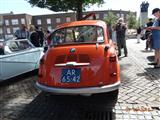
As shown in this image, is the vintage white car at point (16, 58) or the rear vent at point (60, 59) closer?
the rear vent at point (60, 59)

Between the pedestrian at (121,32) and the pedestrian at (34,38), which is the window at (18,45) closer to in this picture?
the pedestrian at (34,38)

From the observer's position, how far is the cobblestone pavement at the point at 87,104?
521 cm

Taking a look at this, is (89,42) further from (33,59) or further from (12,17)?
(12,17)

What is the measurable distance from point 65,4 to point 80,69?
11037 millimetres

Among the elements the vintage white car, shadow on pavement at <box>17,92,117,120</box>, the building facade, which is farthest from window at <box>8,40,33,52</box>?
the building facade

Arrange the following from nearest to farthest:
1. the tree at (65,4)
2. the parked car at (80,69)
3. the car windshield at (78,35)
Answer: the parked car at (80,69)
the car windshield at (78,35)
the tree at (65,4)

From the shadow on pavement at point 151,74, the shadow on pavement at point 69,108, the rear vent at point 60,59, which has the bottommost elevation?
the shadow on pavement at point 69,108

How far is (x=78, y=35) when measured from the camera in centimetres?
648

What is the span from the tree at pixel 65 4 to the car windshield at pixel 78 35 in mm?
7907

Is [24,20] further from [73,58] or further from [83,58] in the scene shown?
[83,58]

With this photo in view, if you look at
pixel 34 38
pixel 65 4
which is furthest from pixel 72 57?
pixel 65 4

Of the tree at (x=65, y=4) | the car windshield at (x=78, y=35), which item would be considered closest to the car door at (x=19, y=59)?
the car windshield at (x=78, y=35)

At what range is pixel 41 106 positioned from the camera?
5.87 meters

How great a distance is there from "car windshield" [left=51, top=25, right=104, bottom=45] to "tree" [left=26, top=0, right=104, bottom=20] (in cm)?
791
